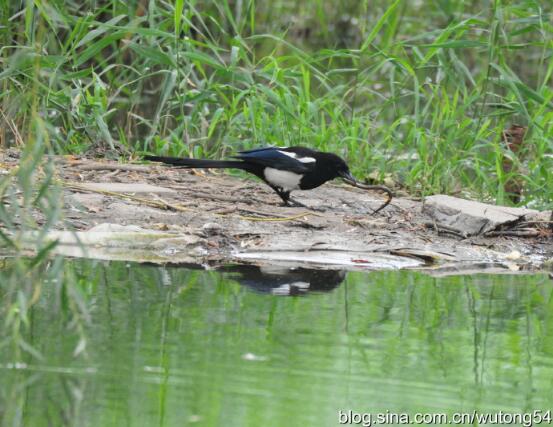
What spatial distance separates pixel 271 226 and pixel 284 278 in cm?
121

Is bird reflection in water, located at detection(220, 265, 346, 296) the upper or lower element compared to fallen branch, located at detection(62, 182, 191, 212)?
upper

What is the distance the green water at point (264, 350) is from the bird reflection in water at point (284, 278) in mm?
14

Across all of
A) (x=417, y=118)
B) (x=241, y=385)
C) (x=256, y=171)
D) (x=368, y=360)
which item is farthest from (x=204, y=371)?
(x=417, y=118)

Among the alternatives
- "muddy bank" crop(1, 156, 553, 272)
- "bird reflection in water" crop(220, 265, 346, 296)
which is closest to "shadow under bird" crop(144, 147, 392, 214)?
"muddy bank" crop(1, 156, 553, 272)

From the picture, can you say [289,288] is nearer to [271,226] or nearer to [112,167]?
[271,226]

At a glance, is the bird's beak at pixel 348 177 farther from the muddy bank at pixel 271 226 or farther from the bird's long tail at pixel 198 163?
the bird's long tail at pixel 198 163

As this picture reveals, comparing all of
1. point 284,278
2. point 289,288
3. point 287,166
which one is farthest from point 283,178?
point 289,288

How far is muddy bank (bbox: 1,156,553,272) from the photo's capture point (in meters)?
5.86

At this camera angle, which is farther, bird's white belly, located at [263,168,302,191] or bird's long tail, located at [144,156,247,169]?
bird's long tail, located at [144,156,247,169]

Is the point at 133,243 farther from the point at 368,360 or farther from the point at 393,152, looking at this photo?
the point at 393,152

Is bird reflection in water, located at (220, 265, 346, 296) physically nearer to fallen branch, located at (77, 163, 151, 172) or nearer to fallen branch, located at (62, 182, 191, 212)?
fallen branch, located at (62, 182, 191, 212)

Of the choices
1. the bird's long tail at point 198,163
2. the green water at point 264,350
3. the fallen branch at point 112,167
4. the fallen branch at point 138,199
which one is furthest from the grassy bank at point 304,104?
the green water at point 264,350

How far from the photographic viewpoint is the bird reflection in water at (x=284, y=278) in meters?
5.03

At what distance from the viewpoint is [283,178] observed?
7.12 m
